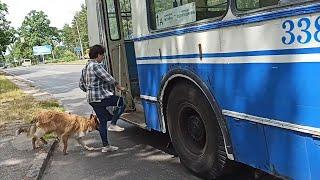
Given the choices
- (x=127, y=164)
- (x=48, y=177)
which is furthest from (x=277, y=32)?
(x=48, y=177)

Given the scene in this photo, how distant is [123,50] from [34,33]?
11907 cm

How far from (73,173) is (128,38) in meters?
2.50

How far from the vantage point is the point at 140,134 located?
8.12 m

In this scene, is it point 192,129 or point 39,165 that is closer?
point 192,129

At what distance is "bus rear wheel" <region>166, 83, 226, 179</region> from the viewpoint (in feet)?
15.6

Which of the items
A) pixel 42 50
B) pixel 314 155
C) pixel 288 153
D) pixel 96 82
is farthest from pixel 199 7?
pixel 42 50

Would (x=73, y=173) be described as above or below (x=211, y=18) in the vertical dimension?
below

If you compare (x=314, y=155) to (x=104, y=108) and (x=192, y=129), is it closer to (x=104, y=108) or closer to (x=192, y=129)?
(x=192, y=129)

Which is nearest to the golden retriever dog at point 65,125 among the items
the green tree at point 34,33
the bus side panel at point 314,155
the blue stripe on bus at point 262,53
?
the blue stripe on bus at point 262,53

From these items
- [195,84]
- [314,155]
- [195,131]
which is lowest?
[195,131]

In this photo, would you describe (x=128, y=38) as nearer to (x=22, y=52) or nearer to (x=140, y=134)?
(x=140, y=134)

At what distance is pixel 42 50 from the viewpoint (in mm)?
113812

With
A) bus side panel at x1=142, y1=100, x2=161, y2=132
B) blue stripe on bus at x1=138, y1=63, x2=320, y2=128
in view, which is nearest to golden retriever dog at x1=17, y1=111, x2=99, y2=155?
bus side panel at x1=142, y1=100, x2=161, y2=132

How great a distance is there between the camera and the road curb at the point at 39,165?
6.02 metres
